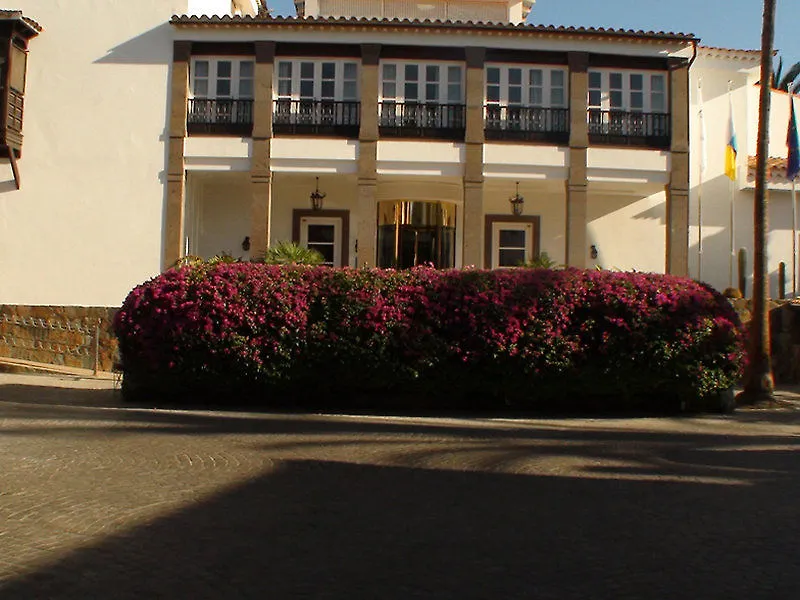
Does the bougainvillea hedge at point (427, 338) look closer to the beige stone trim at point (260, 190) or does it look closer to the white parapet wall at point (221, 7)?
the beige stone trim at point (260, 190)

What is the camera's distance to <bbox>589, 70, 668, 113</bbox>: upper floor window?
21656 mm

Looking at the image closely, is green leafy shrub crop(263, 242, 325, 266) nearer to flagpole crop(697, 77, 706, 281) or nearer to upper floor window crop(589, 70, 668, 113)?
upper floor window crop(589, 70, 668, 113)

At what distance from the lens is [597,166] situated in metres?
21.4

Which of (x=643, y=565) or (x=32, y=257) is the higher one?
A: (x=32, y=257)

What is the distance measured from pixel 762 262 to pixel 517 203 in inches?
374

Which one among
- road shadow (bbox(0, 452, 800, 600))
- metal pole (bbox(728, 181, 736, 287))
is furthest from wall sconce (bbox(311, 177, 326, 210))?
road shadow (bbox(0, 452, 800, 600))

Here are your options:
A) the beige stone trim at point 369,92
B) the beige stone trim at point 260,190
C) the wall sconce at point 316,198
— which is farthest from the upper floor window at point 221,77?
the wall sconce at point 316,198

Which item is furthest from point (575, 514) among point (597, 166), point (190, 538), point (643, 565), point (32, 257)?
point (32, 257)

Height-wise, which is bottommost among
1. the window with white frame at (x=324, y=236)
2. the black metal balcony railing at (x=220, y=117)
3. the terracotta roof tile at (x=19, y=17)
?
the window with white frame at (x=324, y=236)

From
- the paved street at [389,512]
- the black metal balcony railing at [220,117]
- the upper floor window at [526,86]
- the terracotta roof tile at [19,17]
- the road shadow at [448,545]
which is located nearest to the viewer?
the road shadow at [448,545]

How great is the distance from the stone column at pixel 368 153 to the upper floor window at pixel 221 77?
9.58 feet

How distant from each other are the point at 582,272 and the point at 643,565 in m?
8.06

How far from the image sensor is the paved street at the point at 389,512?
175 inches

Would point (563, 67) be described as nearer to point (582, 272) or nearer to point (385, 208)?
point (385, 208)
